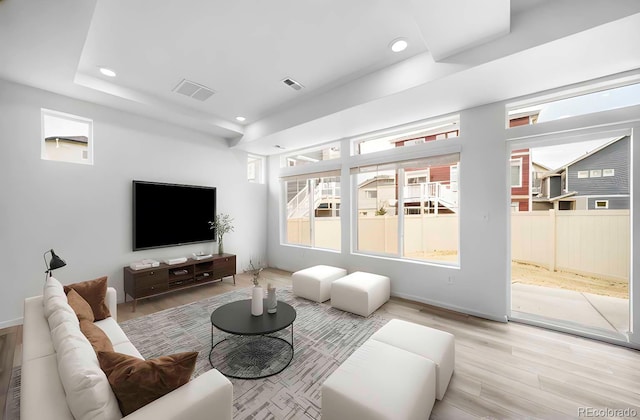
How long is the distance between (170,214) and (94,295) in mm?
2043

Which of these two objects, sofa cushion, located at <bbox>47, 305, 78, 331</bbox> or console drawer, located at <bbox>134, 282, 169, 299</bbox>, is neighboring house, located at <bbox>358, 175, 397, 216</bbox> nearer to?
console drawer, located at <bbox>134, 282, 169, 299</bbox>

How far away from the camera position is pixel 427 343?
1.96 m

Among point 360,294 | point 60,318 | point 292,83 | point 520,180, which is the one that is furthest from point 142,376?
point 520,180

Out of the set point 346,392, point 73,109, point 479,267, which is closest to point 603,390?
point 479,267

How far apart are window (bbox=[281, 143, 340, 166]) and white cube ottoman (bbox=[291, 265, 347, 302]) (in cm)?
223

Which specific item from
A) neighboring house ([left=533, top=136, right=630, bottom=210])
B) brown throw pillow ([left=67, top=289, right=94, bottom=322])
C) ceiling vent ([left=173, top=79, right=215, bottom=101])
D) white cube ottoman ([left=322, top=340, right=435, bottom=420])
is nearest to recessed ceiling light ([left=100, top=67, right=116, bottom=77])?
ceiling vent ([left=173, top=79, right=215, bottom=101])

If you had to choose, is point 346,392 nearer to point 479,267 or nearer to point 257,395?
point 257,395

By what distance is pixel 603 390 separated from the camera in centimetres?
194

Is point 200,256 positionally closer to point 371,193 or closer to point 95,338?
point 95,338

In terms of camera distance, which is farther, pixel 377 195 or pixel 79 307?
pixel 377 195

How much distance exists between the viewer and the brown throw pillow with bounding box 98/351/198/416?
109 cm

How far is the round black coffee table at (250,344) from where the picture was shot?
2156mm

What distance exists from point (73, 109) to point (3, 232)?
5.69ft

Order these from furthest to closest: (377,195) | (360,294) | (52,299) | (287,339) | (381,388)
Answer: (377,195)
(360,294)
(287,339)
(52,299)
(381,388)
